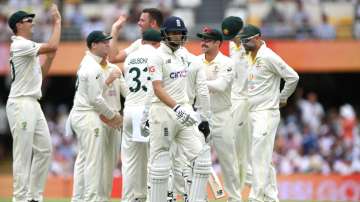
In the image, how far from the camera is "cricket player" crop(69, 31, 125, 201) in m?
13.2

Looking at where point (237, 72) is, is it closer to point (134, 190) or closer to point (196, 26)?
point (134, 190)

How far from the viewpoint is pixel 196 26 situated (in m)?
25.9

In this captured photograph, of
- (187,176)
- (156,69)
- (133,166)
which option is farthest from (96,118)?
(156,69)

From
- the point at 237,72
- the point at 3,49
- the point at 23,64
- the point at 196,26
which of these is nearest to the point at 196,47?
the point at 196,26

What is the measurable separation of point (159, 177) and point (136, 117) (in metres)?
1.58

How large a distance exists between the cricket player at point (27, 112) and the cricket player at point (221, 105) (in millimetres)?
2199

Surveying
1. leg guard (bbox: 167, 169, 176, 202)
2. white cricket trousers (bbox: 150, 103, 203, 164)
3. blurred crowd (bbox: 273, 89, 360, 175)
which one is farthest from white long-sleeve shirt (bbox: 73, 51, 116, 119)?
blurred crowd (bbox: 273, 89, 360, 175)

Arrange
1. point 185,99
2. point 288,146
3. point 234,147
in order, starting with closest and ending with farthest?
point 185,99, point 234,147, point 288,146

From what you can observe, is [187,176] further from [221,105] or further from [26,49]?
[26,49]

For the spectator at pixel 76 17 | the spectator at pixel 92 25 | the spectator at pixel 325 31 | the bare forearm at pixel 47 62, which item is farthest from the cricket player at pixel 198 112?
the spectator at pixel 76 17

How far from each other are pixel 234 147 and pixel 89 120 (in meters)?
2.04

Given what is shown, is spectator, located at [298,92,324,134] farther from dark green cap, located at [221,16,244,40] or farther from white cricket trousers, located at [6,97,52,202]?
white cricket trousers, located at [6,97,52,202]

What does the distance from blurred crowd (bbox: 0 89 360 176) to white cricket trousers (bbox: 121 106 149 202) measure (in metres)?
8.98

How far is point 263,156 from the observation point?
12.9 metres
